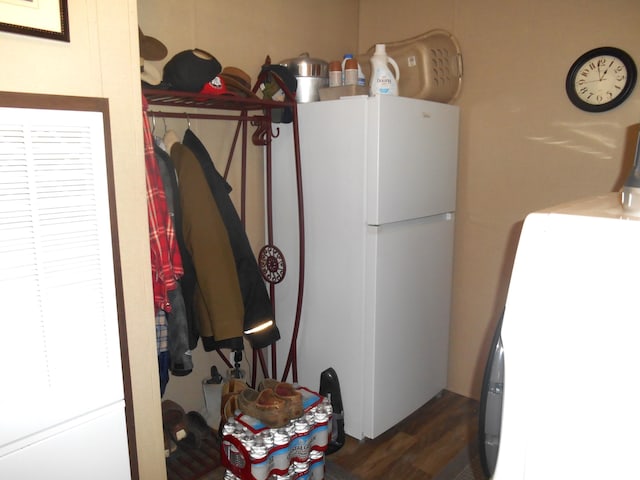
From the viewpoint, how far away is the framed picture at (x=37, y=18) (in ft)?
3.73

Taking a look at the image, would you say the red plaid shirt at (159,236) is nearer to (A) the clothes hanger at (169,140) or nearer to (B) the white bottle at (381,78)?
(A) the clothes hanger at (169,140)

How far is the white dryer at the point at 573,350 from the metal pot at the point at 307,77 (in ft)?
5.36

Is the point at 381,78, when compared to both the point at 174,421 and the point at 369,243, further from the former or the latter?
the point at 174,421

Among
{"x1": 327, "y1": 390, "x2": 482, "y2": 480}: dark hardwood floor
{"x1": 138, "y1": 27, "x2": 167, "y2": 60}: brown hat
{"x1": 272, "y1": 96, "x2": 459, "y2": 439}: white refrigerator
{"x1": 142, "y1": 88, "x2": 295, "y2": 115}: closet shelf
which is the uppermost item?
{"x1": 138, "y1": 27, "x2": 167, "y2": 60}: brown hat

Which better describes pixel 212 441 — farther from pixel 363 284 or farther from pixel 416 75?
pixel 416 75

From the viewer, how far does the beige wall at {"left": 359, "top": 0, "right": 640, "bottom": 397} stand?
88.7 inches

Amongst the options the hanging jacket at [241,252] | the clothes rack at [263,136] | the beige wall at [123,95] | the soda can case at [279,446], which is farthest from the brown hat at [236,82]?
the soda can case at [279,446]

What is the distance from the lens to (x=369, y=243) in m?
2.21

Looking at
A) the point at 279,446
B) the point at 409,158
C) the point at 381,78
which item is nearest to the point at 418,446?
the point at 279,446

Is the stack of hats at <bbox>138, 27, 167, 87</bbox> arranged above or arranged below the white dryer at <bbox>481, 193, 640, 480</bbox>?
above

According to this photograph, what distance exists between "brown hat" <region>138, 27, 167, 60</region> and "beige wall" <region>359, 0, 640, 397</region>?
59.4 inches

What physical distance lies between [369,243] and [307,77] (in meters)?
0.88

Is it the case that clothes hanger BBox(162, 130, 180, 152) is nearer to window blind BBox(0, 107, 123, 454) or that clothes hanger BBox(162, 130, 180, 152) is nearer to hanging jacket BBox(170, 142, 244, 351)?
hanging jacket BBox(170, 142, 244, 351)

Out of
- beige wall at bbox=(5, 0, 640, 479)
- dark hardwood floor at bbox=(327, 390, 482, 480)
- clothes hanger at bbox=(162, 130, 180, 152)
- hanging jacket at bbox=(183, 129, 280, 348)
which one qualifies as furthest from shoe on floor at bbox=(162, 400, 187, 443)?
clothes hanger at bbox=(162, 130, 180, 152)
